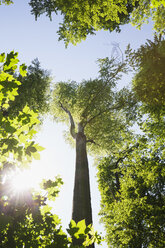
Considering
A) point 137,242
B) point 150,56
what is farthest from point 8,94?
point 137,242

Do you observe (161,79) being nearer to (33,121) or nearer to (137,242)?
(33,121)

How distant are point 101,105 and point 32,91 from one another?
20.2 feet

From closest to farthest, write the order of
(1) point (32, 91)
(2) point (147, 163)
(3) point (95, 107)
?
(2) point (147, 163)
(1) point (32, 91)
(3) point (95, 107)

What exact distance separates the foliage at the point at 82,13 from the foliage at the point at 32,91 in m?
4.69

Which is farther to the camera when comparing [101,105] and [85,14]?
[101,105]

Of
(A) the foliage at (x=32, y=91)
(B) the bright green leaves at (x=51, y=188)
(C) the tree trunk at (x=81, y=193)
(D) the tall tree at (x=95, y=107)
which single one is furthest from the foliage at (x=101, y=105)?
(B) the bright green leaves at (x=51, y=188)

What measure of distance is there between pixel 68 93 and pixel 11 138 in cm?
1567

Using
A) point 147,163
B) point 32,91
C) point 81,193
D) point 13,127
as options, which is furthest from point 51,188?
point 32,91

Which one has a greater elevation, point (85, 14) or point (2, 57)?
point (85, 14)

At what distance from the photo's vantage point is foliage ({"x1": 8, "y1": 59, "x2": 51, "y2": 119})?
1109 cm

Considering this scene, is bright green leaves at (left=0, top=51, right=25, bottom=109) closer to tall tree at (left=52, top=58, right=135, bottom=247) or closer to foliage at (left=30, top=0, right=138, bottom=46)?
foliage at (left=30, top=0, right=138, bottom=46)

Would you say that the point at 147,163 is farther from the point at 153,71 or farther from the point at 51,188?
the point at 51,188

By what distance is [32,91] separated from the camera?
40.2 feet

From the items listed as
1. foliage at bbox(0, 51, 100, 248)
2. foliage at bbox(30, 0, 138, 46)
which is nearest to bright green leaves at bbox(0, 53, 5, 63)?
foliage at bbox(0, 51, 100, 248)
